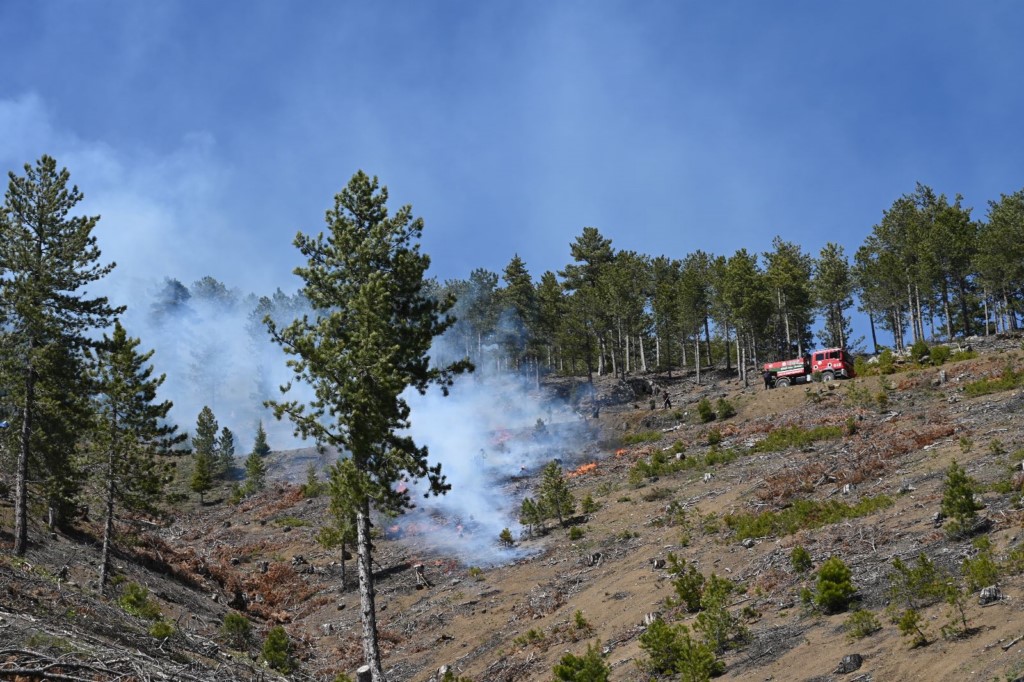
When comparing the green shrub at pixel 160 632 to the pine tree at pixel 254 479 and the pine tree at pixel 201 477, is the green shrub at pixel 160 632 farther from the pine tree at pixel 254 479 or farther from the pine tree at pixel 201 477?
the pine tree at pixel 201 477

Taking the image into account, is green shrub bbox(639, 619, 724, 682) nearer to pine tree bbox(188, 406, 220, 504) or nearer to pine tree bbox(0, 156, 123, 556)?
pine tree bbox(0, 156, 123, 556)

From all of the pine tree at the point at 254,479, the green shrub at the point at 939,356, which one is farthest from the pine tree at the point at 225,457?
the green shrub at the point at 939,356

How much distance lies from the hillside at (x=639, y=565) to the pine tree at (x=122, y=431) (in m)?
3.23

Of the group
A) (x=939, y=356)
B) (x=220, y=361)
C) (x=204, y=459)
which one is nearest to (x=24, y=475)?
(x=204, y=459)

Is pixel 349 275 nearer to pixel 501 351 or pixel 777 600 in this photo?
pixel 777 600

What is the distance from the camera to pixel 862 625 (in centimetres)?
1379

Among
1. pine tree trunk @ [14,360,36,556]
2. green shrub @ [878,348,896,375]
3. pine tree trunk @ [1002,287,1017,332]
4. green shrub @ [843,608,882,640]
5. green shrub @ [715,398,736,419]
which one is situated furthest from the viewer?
pine tree trunk @ [1002,287,1017,332]

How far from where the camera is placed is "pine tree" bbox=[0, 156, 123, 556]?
2816 centimetres

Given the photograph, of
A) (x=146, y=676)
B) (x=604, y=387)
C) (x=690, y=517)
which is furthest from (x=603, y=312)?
(x=146, y=676)

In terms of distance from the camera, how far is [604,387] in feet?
235

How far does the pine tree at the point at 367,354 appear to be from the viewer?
1633 centimetres

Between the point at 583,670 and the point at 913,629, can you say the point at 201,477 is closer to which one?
the point at 583,670

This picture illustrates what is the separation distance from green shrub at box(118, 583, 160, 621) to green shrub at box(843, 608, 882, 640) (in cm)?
2046

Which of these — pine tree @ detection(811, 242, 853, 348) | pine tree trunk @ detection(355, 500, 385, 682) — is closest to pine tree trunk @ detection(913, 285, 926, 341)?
pine tree @ detection(811, 242, 853, 348)
